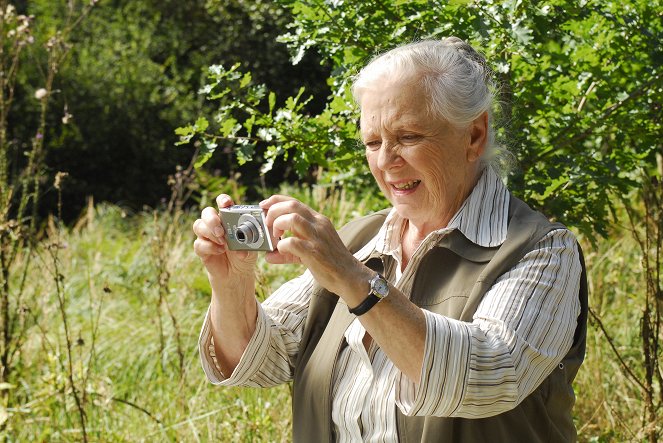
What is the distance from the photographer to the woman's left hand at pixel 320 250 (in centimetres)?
177

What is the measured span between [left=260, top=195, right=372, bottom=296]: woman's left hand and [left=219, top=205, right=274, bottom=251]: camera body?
4.6 inches

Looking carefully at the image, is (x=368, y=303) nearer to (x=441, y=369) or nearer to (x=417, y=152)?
(x=441, y=369)

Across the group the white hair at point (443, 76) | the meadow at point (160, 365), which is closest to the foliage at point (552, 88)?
the meadow at point (160, 365)

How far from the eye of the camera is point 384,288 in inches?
69.8

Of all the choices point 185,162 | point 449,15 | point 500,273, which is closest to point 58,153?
point 185,162

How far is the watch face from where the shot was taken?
1769 mm

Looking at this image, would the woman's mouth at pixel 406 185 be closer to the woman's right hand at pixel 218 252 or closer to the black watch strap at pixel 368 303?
A: the woman's right hand at pixel 218 252

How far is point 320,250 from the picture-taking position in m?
1.78

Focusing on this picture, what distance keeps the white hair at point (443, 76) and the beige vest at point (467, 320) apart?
0.26 meters

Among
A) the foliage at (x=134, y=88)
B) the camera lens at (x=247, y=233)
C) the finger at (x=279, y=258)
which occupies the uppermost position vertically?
the foliage at (x=134, y=88)

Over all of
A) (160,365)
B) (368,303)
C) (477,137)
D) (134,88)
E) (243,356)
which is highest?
(134,88)

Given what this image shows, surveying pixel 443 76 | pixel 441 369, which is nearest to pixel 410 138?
pixel 443 76

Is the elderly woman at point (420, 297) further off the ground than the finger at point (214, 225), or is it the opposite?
the finger at point (214, 225)

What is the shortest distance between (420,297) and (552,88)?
4.38 feet
